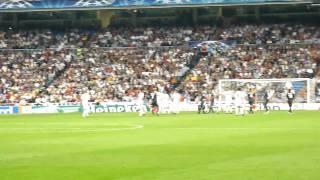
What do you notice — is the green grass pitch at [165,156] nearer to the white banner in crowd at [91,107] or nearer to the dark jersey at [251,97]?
the dark jersey at [251,97]

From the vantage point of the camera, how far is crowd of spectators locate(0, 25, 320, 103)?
2274 inches

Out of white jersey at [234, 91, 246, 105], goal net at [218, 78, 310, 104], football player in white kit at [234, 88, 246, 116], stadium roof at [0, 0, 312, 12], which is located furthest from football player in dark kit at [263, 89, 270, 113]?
stadium roof at [0, 0, 312, 12]

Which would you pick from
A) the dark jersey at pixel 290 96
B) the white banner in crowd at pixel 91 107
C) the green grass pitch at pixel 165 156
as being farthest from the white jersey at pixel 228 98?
the green grass pitch at pixel 165 156

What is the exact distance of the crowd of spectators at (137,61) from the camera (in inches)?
2274

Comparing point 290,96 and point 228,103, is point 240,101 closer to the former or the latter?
point 228,103

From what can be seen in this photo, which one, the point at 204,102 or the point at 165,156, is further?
the point at 204,102

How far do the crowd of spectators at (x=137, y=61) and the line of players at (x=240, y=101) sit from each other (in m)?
5.19

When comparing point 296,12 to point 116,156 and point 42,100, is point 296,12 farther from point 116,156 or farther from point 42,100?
point 116,156

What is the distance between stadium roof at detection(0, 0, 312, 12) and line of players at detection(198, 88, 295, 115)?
382 inches

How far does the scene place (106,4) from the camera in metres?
61.6

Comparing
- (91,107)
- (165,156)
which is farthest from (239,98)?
(165,156)

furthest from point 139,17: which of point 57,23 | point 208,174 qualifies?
point 208,174

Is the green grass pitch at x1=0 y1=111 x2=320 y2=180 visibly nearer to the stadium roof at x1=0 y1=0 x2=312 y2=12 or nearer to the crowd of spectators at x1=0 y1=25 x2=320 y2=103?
the crowd of spectators at x1=0 y1=25 x2=320 y2=103

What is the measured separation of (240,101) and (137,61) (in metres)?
18.0
